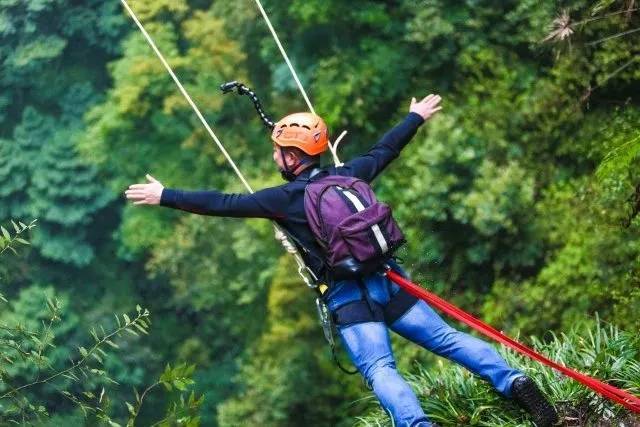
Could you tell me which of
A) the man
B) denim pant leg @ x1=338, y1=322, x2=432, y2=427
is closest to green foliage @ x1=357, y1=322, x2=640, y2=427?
the man

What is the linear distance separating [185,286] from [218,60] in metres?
5.30

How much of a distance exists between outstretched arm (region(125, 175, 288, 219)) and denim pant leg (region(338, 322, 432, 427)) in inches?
24.8

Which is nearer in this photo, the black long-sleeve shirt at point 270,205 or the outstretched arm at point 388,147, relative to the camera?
the black long-sleeve shirt at point 270,205

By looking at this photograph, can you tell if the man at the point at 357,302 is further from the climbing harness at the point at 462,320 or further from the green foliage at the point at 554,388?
the green foliage at the point at 554,388

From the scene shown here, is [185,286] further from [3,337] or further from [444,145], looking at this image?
[3,337]

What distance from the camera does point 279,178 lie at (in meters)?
22.8

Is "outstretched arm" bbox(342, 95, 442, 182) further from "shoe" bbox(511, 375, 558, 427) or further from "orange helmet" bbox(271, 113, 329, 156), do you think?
"shoe" bbox(511, 375, 558, 427)

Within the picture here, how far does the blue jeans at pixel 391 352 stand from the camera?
17.3 feet

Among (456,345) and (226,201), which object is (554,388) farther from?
(226,201)

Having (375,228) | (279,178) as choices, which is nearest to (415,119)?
(375,228)

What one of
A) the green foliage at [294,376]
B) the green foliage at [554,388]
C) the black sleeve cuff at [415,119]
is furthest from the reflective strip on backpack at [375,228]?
the green foliage at [294,376]

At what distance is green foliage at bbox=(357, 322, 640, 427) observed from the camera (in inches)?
231

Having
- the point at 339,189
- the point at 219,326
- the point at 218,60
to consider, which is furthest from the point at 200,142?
the point at 339,189

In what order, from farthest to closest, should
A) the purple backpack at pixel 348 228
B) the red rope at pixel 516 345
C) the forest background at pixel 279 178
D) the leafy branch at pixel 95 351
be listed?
the forest background at pixel 279 178 < the purple backpack at pixel 348 228 < the red rope at pixel 516 345 < the leafy branch at pixel 95 351
